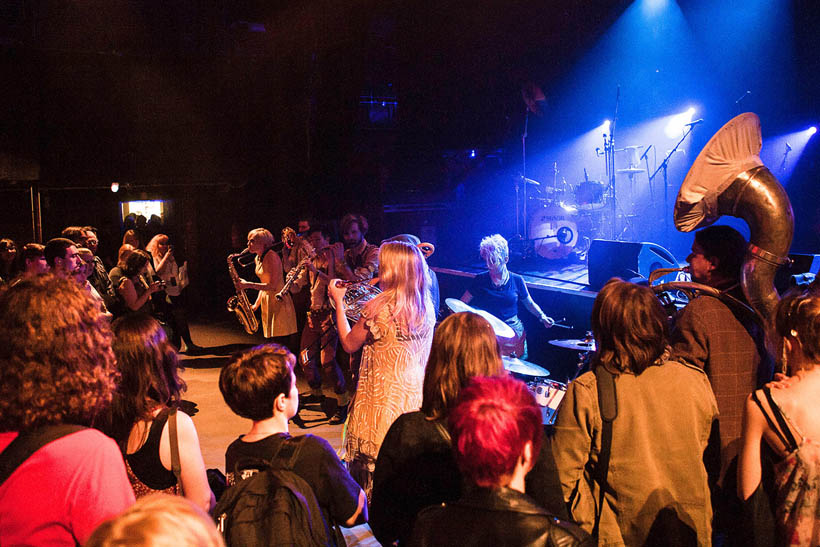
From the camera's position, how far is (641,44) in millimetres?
11828

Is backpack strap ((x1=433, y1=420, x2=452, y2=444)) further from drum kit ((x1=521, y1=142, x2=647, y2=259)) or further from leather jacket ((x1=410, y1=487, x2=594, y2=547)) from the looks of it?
drum kit ((x1=521, y1=142, x2=647, y2=259))

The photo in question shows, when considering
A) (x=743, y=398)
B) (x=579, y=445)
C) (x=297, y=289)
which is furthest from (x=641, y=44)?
(x=579, y=445)

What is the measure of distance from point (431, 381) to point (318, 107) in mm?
9856

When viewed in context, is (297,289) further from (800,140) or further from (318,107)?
(800,140)

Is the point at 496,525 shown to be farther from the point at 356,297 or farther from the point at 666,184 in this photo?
the point at 666,184

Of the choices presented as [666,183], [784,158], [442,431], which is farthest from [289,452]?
[784,158]

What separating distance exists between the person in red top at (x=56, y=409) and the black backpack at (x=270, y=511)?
44 cm

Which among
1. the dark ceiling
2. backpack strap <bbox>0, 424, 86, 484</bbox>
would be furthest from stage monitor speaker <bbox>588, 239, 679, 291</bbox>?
backpack strap <bbox>0, 424, 86, 484</bbox>

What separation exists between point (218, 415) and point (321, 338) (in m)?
1.33

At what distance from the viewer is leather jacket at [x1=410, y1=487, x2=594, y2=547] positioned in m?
1.36

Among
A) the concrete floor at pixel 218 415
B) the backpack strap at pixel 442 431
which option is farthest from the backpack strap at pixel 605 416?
the concrete floor at pixel 218 415

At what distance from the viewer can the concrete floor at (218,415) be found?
4.83 metres

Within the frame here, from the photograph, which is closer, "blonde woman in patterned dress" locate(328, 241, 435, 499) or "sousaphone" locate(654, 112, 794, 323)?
"sousaphone" locate(654, 112, 794, 323)

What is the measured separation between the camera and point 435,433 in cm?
198
